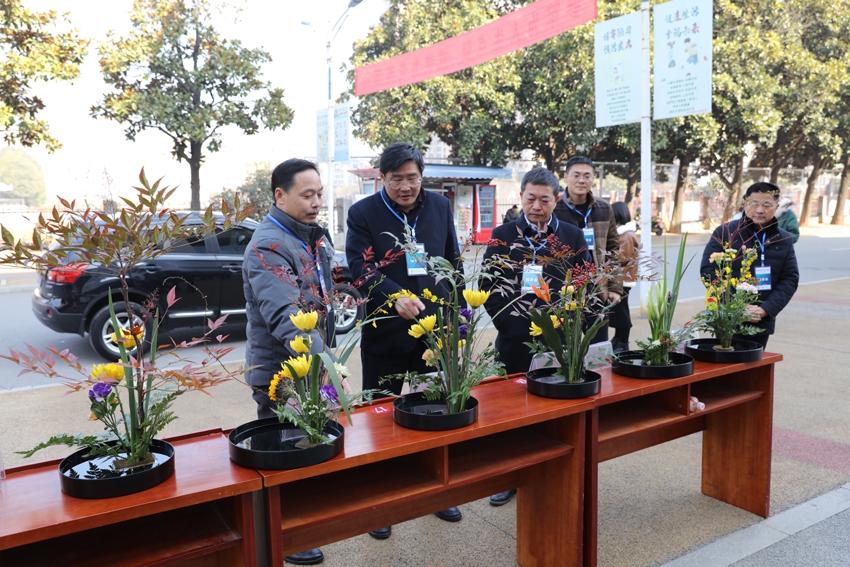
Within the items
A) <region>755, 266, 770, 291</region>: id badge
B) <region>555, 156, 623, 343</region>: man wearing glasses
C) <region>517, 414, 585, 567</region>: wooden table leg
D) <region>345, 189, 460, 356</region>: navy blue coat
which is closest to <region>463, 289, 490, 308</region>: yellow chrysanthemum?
<region>517, 414, 585, 567</region>: wooden table leg

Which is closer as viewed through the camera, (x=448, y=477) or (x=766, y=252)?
(x=448, y=477)

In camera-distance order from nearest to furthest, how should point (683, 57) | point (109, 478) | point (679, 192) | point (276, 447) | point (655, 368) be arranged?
point (109, 478)
point (276, 447)
point (655, 368)
point (683, 57)
point (679, 192)

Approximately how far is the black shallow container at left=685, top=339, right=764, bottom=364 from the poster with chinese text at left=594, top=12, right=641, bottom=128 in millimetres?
5124

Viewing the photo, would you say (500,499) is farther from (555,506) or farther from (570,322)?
(570,322)

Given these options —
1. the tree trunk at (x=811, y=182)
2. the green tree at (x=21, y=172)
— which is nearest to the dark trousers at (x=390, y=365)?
the tree trunk at (x=811, y=182)

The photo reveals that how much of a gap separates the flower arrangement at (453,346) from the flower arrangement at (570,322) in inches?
11.1

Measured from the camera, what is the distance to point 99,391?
5.31 feet

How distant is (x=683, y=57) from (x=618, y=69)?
86 cm

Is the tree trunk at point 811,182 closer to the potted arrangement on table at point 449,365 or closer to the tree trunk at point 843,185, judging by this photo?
the tree trunk at point 843,185

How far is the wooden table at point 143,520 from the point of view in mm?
1500

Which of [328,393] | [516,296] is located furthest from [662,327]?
[328,393]

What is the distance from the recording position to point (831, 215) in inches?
1363

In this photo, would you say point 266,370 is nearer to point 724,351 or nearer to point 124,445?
point 124,445

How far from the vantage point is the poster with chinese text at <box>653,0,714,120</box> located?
22.5 feet
